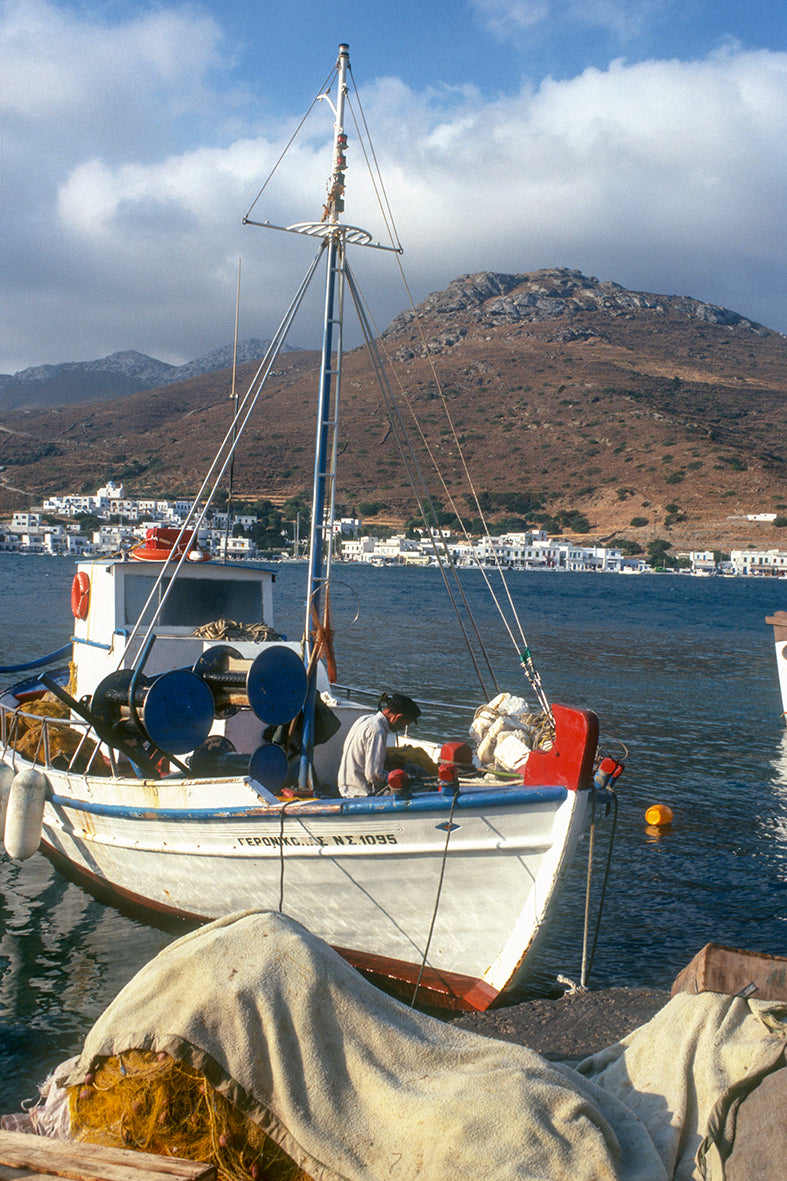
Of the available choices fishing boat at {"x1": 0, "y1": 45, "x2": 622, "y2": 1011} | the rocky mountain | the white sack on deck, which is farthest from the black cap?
the rocky mountain

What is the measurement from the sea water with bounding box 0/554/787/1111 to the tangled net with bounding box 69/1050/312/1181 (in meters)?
2.94

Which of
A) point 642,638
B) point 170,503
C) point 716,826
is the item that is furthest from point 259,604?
point 170,503

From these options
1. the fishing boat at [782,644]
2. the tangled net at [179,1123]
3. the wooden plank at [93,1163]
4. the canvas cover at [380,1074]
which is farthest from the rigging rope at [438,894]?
the fishing boat at [782,644]

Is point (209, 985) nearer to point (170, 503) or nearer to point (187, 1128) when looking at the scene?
point (187, 1128)

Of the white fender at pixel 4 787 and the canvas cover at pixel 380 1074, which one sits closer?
the canvas cover at pixel 380 1074

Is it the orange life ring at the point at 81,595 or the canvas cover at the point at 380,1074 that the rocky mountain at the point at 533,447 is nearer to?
the orange life ring at the point at 81,595

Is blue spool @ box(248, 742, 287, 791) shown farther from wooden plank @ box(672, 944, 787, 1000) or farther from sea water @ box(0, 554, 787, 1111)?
wooden plank @ box(672, 944, 787, 1000)

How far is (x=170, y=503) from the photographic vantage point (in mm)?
118188

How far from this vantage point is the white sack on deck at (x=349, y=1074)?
3553 millimetres

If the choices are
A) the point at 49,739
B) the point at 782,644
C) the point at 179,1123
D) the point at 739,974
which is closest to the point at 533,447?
the point at 782,644

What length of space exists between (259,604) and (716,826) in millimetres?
7601

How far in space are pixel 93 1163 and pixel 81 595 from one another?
9241 mm

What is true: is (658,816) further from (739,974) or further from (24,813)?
(24,813)

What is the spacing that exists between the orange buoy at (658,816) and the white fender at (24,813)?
27.9 feet
